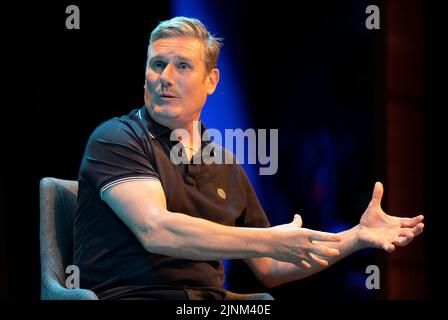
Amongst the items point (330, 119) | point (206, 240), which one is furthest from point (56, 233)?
point (330, 119)

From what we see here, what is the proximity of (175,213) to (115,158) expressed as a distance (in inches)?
10.3

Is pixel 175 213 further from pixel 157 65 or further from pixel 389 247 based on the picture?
pixel 389 247

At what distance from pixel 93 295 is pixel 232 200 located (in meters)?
0.68

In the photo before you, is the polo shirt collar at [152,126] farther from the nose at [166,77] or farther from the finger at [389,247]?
the finger at [389,247]

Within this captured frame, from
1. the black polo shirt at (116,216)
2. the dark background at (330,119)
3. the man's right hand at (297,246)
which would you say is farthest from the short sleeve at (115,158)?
the dark background at (330,119)

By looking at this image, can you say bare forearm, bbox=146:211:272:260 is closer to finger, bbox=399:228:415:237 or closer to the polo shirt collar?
the polo shirt collar

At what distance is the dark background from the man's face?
994 mm

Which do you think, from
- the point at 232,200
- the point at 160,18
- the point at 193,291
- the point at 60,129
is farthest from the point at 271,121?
the point at 193,291

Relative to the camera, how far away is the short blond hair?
2383mm

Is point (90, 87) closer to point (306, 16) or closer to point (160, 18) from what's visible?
point (160, 18)

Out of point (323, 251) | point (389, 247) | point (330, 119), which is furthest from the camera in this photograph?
point (330, 119)

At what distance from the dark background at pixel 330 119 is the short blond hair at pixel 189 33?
0.94 m

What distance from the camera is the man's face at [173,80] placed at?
7.74 feet

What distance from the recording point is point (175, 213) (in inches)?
82.2
